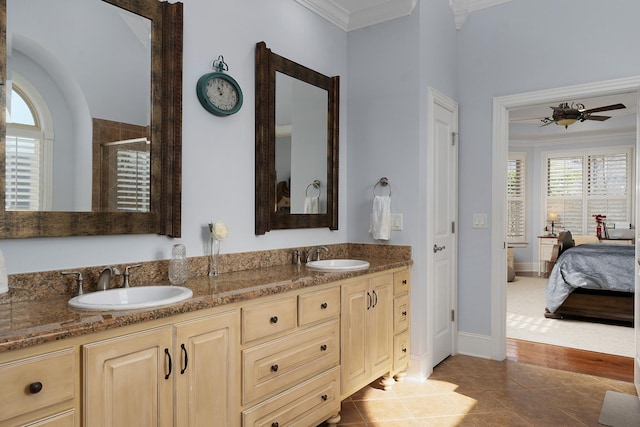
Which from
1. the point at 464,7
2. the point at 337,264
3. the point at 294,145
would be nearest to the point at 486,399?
the point at 337,264

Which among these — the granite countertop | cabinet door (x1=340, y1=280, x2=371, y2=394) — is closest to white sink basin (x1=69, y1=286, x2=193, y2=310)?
the granite countertop

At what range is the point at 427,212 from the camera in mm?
3223

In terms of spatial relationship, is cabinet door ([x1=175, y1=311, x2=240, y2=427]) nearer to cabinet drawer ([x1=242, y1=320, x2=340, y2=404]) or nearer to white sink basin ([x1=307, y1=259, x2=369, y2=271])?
cabinet drawer ([x1=242, y1=320, x2=340, y2=404])

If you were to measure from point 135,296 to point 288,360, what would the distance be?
761 mm

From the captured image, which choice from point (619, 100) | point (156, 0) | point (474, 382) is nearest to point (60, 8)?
point (156, 0)

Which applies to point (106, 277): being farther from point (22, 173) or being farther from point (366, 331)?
point (366, 331)

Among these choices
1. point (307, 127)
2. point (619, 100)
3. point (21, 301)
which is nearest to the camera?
point (21, 301)

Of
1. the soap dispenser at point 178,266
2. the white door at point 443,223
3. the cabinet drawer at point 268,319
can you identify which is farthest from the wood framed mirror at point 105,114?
the white door at point 443,223

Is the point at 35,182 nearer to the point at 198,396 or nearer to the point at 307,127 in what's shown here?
the point at 198,396

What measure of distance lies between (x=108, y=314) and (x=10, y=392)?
0.32m

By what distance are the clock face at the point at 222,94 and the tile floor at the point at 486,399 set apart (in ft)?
6.28

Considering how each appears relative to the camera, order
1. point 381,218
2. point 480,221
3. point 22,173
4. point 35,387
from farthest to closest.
A: point 480,221
point 381,218
point 22,173
point 35,387

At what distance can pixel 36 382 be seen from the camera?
1194mm

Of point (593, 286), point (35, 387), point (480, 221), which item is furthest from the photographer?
point (593, 286)
